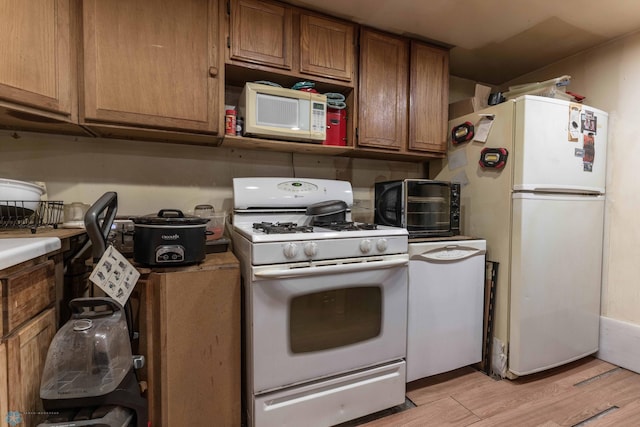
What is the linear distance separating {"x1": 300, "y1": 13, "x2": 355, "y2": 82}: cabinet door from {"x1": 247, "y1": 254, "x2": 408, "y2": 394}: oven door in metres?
1.16

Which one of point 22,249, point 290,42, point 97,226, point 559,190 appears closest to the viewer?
point 22,249

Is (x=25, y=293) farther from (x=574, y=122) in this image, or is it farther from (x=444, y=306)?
(x=574, y=122)

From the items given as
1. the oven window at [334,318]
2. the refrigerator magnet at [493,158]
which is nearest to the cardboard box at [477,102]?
the refrigerator magnet at [493,158]

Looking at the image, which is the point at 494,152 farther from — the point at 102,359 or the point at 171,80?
the point at 102,359

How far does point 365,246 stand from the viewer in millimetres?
1430

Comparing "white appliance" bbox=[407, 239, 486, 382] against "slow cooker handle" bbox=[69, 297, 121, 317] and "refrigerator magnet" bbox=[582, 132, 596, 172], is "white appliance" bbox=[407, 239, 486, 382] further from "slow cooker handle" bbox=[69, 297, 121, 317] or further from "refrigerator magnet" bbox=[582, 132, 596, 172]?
"slow cooker handle" bbox=[69, 297, 121, 317]

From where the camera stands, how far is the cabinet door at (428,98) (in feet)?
6.75

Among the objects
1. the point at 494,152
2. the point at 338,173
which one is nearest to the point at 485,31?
the point at 494,152

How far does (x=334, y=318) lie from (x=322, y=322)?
2.5 inches

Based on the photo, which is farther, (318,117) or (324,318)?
(318,117)

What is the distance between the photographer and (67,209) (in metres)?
1.51

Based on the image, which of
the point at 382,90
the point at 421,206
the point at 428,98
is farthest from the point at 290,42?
the point at 421,206

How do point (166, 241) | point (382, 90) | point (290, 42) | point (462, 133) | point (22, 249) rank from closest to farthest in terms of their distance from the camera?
1. point (22, 249)
2. point (166, 241)
3. point (290, 42)
4. point (382, 90)
5. point (462, 133)

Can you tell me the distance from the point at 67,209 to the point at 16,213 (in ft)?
0.81
